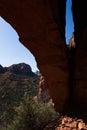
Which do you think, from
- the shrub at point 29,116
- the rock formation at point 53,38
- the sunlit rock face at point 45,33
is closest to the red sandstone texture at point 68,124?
the rock formation at point 53,38

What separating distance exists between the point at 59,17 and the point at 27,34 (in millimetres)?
1784

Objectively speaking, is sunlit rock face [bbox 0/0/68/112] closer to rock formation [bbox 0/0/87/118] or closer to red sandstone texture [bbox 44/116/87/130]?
rock formation [bbox 0/0/87/118]

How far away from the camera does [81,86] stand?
14008mm

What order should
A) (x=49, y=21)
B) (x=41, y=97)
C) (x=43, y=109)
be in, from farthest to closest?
(x=41, y=97) → (x=43, y=109) → (x=49, y=21)

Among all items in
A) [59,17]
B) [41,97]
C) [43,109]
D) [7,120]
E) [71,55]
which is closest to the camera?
[59,17]

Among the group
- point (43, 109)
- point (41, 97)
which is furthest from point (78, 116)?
point (41, 97)

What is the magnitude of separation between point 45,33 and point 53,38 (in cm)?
47

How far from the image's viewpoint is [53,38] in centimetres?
1320

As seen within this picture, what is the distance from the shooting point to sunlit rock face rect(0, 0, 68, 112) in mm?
12258

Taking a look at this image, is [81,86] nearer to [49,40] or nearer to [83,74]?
[83,74]

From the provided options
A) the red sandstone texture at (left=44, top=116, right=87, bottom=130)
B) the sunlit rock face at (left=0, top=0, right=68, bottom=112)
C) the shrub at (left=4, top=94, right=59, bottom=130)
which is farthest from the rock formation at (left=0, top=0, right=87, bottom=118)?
the shrub at (left=4, top=94, right=59, bottom=130)

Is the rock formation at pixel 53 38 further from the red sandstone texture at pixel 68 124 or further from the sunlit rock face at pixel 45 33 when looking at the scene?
the red sandstone texture at pixel 68 124

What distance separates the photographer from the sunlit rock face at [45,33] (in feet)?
40.2

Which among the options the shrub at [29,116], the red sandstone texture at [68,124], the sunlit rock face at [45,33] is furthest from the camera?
the shrub at [29,116]
